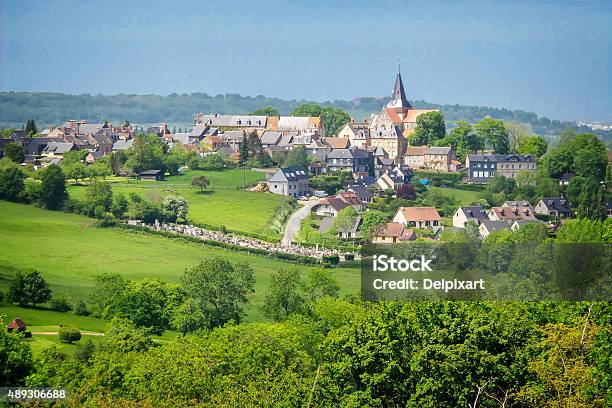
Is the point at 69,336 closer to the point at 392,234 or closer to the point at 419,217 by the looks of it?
the point at 392,234

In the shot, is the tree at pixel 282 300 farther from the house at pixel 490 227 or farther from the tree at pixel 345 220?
the house at pixel 490 227

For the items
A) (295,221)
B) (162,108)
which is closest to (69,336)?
(295,221)

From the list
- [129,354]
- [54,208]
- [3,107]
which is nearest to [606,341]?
[129,354]

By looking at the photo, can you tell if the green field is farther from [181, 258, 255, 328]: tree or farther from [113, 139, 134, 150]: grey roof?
[181, 258, 255, 328]: tree

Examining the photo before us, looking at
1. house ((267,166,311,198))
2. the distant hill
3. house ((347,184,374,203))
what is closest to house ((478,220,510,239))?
house ((347,184,374,203))

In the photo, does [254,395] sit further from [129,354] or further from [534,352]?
[129,354]

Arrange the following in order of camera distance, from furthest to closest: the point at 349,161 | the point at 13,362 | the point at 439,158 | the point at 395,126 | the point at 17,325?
the point at 395,126
the point at 439,158
the point at 349,161
the point at 17,325
the point at 13,362
